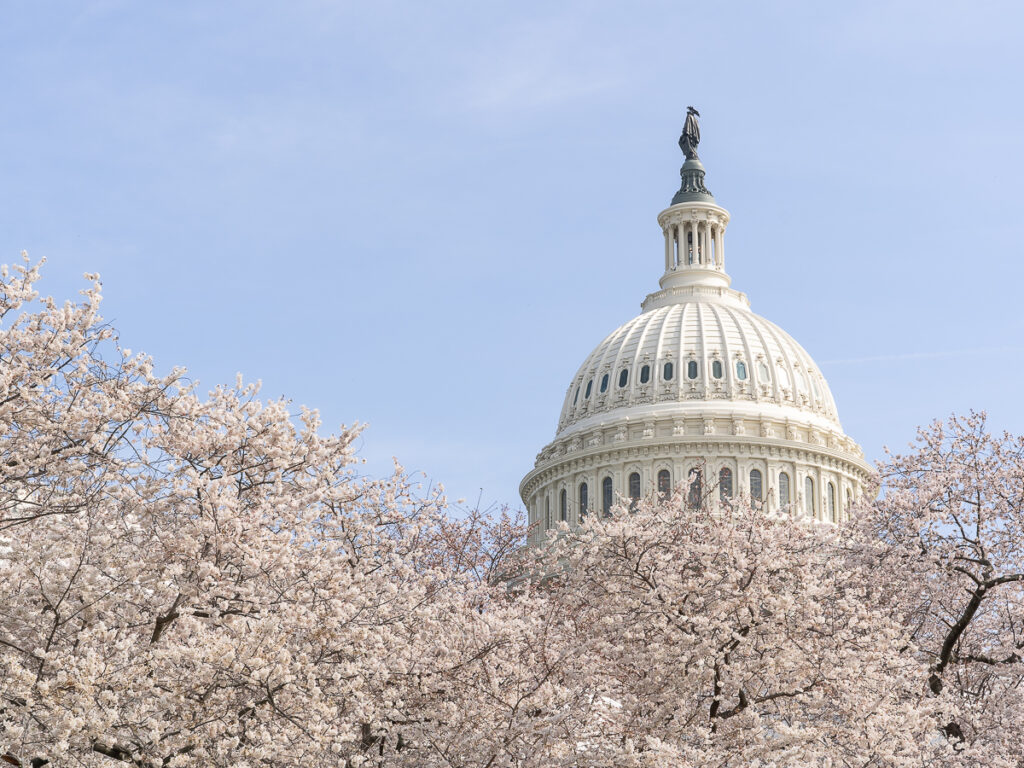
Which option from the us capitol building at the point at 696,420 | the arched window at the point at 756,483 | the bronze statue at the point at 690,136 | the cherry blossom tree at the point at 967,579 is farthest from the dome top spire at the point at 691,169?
the cherry blossom tree at the point at 967,579

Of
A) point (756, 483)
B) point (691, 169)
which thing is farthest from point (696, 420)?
point (691, 169)

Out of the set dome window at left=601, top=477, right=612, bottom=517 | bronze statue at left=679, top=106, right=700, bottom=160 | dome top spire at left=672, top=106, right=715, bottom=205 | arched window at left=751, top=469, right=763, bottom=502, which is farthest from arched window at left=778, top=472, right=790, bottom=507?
bronze statue at left=679, top=106, right=700, bottom=160

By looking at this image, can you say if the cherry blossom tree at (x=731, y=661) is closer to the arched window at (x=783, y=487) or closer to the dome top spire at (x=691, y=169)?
the arched window at (x=783, y=487)

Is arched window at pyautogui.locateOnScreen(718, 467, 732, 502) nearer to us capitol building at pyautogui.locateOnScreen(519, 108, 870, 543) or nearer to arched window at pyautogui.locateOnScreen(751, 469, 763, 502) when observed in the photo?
us capitol building at pyautogui.locateOnScreen(519, 108, 870, 543)

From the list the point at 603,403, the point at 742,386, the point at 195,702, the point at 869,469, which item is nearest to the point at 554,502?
the point at 603,403

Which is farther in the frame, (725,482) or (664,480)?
(664,480)

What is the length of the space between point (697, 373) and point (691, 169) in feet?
87.9

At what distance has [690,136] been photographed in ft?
411

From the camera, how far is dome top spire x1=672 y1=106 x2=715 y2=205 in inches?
4572

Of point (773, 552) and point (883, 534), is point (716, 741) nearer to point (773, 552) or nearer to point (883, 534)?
point (773, 552)

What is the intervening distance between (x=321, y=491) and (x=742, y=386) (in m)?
81.9

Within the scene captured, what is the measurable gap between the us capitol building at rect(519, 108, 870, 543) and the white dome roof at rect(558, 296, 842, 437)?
0.10 metres

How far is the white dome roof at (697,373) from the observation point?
3844 inches

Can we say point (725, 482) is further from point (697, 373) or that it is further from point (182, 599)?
point (182, 599)
